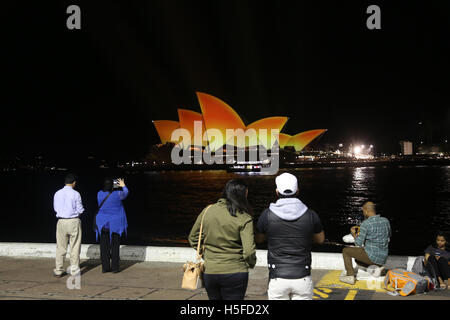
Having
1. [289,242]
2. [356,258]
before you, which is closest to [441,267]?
[356,258]

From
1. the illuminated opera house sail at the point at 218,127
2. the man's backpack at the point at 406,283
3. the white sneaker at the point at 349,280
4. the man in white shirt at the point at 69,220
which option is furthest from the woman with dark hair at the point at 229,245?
the illuminated opera house sail at the point at 218,127

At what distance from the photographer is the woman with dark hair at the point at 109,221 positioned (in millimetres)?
6523

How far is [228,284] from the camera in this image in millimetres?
3314

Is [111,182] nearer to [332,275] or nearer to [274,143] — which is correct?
[332,275]

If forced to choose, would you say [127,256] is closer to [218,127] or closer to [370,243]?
[370,243]

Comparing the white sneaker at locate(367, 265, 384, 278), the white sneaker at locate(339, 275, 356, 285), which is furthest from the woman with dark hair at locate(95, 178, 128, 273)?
the white sneaker at locate(367, 265, 384, 278)

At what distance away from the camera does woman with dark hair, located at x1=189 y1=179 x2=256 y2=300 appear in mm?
3314

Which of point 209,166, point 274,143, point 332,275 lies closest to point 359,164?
point 274,143

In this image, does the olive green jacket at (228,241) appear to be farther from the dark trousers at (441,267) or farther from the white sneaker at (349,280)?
the dark trousers at (441,267)

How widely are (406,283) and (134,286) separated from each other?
3.18 meters

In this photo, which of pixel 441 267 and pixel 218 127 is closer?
pixel 441 267

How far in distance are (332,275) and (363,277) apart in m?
0.43

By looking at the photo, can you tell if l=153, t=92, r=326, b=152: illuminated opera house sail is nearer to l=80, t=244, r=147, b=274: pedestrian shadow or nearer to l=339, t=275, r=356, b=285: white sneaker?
l=80, t=244, r=147, b=274: pedestrian shadow

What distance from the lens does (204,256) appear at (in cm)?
347
